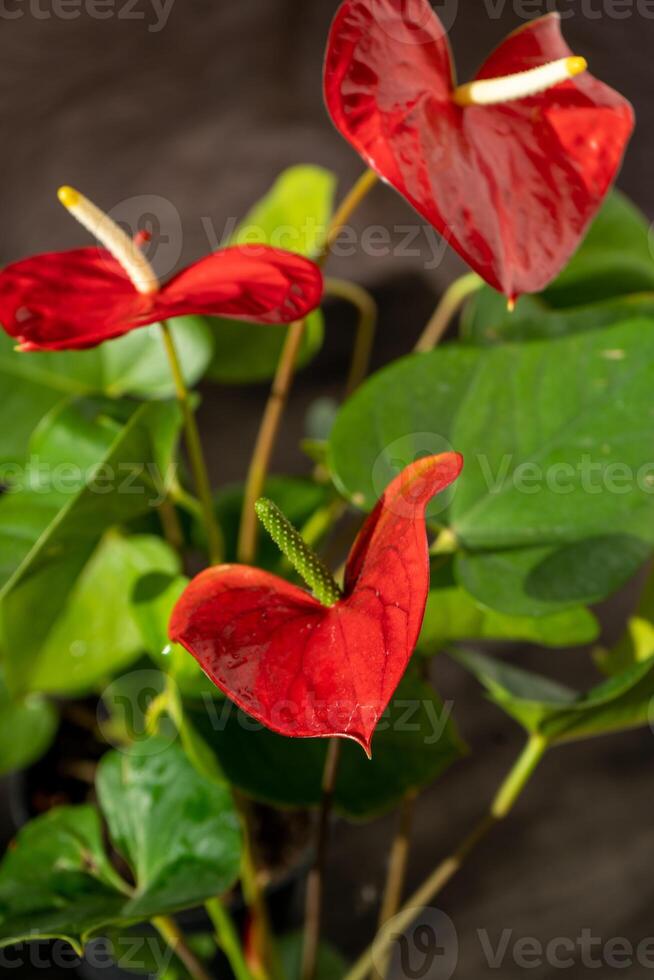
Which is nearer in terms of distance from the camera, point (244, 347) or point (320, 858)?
point (320, 858)

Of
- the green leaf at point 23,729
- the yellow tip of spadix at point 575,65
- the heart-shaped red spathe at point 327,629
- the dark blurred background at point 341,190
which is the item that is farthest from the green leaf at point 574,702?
the dark blurred background at point 341,190

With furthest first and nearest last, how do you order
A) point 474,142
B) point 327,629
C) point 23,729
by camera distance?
point 23,729
point 474,142
point 327,629

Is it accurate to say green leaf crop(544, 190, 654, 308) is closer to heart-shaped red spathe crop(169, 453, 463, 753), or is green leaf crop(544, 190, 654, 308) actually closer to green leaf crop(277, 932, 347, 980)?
heart-shaped red spathe crop(169, 453, 463, 753)

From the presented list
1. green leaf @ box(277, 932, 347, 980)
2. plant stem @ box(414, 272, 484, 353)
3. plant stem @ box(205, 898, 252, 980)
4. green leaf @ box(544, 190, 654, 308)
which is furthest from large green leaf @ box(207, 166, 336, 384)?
green leaf @ box(277, 932, 347, 980)

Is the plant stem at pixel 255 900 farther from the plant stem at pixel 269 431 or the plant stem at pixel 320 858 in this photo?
the plant stem at pixel 269 431

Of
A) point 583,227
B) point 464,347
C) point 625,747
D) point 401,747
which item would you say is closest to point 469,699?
point 625,747

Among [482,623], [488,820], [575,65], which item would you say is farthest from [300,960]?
[575,65]

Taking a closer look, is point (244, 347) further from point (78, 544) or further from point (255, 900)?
point (255, 900)
